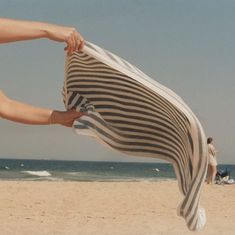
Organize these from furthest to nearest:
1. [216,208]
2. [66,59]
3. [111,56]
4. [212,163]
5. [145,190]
A: [212,163], [145,190], [216,208], [66,59], [111,56]

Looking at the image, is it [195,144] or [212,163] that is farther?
[212,163]

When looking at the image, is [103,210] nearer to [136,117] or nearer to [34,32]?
[136,117]

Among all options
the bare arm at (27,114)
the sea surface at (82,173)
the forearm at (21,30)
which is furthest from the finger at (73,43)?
the sea surface at (82,173)

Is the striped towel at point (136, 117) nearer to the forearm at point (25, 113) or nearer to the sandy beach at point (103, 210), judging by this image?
the forearm at point (25, 113)

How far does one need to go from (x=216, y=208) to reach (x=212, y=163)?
218 inches

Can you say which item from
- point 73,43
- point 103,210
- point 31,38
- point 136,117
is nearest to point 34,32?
point 31,38

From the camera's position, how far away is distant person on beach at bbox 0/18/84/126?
14.8 ft

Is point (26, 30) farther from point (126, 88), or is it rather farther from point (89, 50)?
point (126, 88)

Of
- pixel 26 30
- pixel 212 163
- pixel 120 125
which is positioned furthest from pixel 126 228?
pixel 212 163

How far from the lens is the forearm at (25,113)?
4.79m

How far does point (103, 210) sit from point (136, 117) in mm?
10049

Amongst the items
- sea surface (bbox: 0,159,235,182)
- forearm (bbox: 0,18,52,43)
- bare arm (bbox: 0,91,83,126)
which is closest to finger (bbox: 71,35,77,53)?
forearm (bbox: 0,18,52,43)

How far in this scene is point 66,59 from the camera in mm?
5184

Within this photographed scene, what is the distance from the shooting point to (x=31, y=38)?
15.0ft
